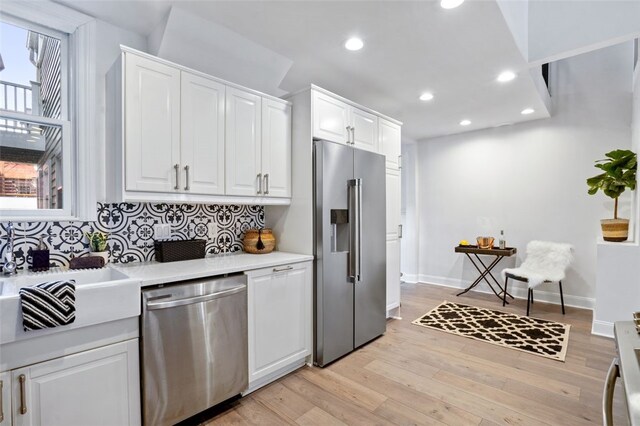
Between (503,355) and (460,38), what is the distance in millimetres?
2711

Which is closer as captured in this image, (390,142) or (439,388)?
(439,388)

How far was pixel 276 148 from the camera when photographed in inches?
107

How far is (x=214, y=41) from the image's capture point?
92.5 inches

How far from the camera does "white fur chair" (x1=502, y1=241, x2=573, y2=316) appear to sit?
3.85m

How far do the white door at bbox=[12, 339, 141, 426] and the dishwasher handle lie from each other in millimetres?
207

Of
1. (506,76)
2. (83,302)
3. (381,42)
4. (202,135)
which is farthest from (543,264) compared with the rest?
(83,302)

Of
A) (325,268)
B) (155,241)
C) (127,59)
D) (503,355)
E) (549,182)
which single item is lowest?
(503,355)

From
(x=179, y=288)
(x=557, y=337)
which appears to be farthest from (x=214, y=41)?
(x=557, y=337)

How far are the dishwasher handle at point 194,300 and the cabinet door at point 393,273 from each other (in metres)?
1.98

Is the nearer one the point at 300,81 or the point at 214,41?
the point at 214,41

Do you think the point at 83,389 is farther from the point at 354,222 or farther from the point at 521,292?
the point at 521,292

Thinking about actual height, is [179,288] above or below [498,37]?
below

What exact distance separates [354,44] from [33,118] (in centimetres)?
227

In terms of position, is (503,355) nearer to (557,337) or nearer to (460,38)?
(557,337)
